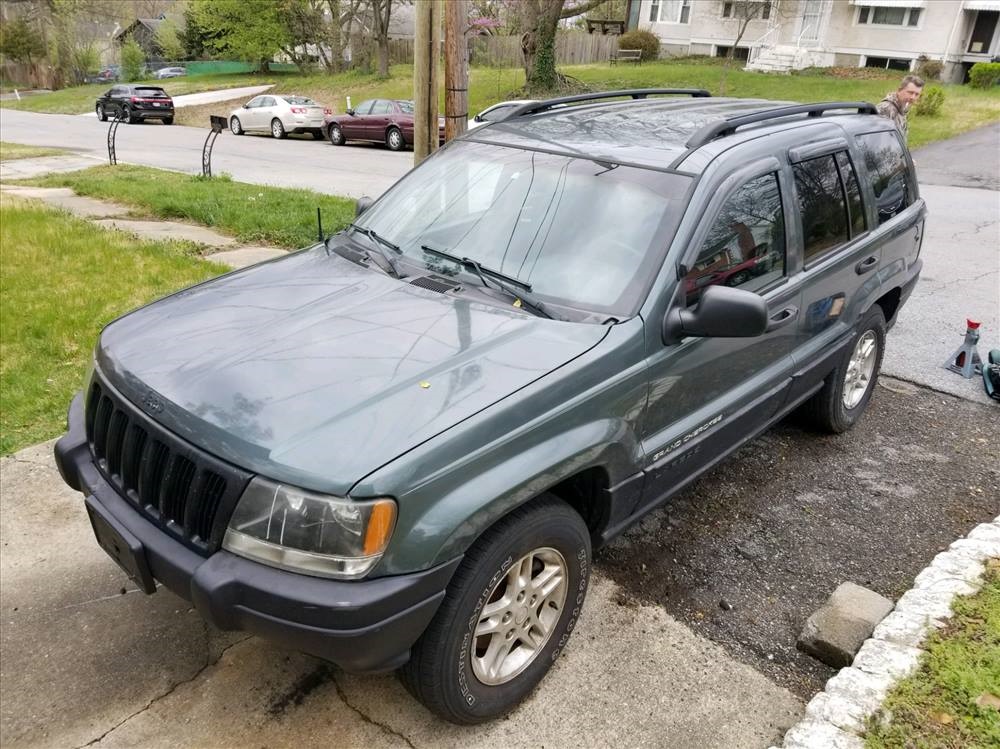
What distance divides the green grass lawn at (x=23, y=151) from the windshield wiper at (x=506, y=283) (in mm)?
17639

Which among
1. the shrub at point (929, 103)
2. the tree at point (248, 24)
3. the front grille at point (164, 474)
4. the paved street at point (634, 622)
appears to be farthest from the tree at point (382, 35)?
the front grille at point (164, 474)

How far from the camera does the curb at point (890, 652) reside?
237cm

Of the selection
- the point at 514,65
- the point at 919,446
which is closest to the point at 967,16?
the point at 514,65

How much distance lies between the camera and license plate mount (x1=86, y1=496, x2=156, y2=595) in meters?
2.32

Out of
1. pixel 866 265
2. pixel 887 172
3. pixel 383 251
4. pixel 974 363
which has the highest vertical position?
pixel 887 172

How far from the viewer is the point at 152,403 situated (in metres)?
2.40

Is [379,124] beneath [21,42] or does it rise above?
beneath

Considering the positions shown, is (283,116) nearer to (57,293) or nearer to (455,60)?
(57,293)

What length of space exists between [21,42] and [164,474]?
62892mm

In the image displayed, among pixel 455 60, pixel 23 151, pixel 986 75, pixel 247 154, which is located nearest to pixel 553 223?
pixel 455 60

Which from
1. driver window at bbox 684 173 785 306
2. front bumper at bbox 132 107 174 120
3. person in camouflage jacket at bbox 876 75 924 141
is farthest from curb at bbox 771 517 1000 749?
front bumper at bbox 132 107 174 120

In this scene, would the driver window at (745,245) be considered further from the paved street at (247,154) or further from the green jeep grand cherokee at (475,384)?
the paved street at (247,154)

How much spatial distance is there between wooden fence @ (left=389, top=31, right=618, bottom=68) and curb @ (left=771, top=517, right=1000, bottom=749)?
3575 cm

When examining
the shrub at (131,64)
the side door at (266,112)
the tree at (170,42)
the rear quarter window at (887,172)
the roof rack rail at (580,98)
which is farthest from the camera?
the tree at (170,42)
